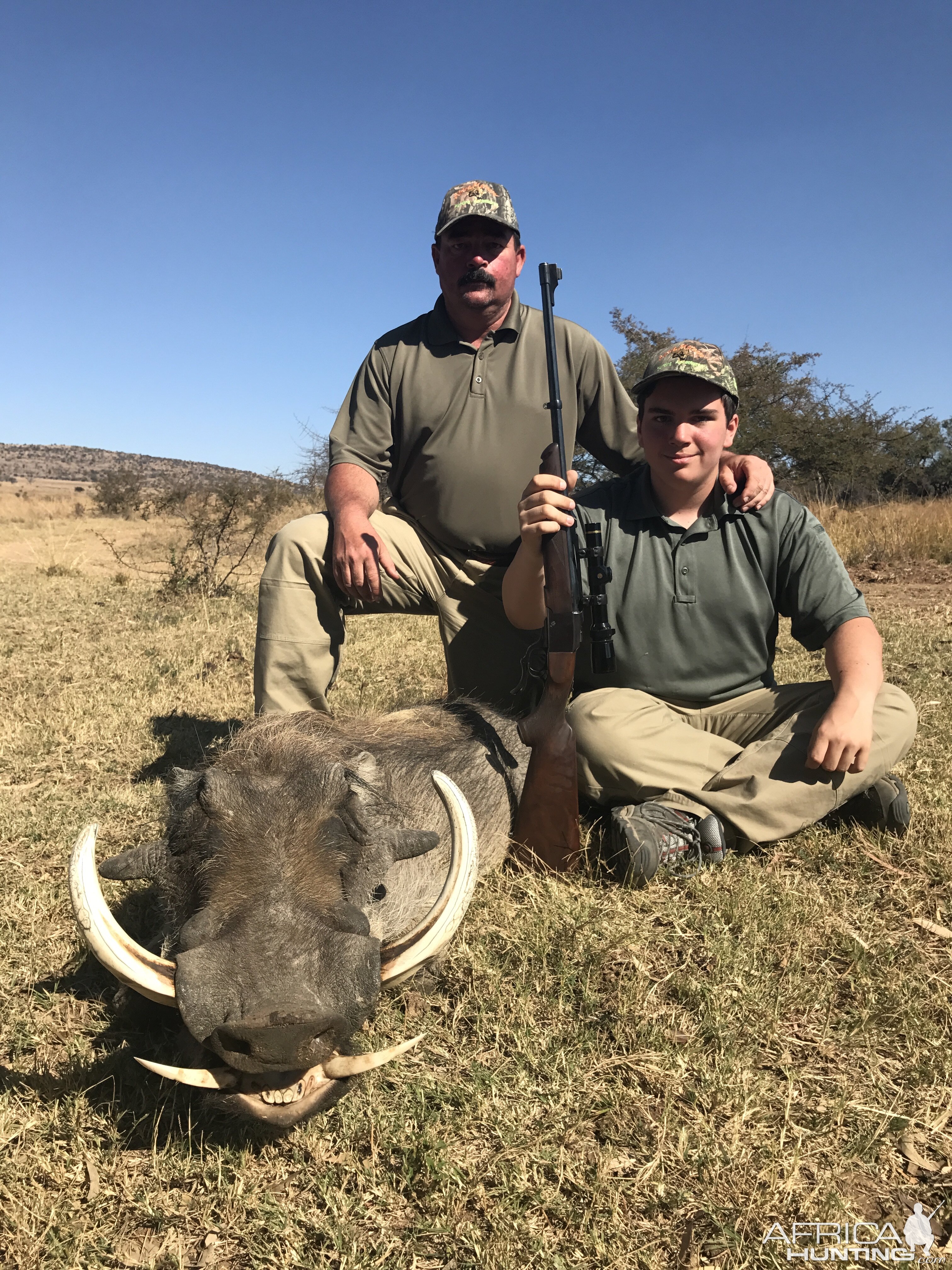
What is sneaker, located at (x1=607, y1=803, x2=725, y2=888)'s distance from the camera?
297 centimetres

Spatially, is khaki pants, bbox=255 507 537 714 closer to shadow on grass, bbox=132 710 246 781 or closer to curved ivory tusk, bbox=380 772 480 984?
shadow on grass, bbox=132 710 246 781

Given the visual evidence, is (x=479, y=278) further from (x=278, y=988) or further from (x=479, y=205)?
(x=278, y=988)

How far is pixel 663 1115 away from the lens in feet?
6.49

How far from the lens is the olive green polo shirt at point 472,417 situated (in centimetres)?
409

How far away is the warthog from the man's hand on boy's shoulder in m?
1.72

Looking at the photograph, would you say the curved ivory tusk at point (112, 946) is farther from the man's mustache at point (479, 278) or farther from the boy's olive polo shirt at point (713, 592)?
the man's mustache at point (479, 278)

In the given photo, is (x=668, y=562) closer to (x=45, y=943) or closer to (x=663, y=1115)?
(x=663, y=1115)

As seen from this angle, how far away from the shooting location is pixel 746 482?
339cm

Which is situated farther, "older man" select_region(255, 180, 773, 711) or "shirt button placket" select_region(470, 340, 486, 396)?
"shirt button placket" select_region(470, 340, 486, 396)

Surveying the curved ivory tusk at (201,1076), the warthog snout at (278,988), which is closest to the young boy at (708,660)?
the warthog snout at (278,988)

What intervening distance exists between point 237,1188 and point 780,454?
60.6ft

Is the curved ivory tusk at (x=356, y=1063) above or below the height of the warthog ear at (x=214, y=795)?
below

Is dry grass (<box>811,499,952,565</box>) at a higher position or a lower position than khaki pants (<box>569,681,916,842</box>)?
higher

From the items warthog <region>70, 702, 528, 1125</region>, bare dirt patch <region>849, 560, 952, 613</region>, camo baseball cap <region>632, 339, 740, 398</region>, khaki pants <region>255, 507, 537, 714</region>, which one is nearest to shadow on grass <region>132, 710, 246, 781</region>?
khaki pants <region>255, 507, 537, 714</region>
